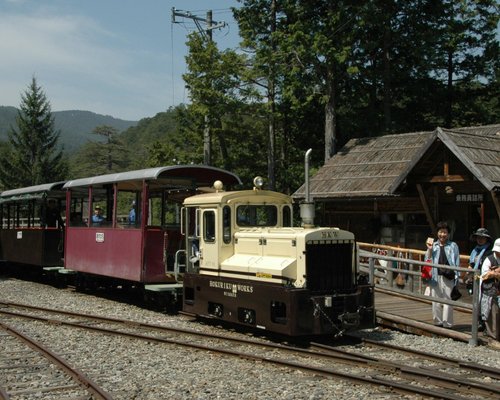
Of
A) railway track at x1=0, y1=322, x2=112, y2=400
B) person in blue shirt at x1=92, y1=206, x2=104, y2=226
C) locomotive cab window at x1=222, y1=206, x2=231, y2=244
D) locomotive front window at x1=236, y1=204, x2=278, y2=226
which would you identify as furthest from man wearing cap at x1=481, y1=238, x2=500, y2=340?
person in blue shirt at x1=92, y1=206, x2=104, y2=226

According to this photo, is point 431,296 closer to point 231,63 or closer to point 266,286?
point 266,286

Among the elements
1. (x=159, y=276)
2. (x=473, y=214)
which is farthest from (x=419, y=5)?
(x=159, y=276)

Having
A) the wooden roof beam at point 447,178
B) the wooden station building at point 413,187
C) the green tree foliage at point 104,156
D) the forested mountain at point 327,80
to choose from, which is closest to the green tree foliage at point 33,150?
the forested mountain at point 327,80

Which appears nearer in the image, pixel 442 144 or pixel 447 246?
pixel 447 246

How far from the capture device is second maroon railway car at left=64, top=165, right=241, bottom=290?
1280cm

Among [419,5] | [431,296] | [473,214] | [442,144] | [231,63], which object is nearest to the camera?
[431,296]

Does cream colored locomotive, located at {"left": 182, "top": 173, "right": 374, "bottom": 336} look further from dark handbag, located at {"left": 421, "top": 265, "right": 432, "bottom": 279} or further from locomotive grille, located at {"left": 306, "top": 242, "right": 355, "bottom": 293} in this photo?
dark handbag, located at {"left": 421, "top": 265, "right": 432, "bottom": 279}

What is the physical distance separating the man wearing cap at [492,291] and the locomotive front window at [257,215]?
3.62 meters

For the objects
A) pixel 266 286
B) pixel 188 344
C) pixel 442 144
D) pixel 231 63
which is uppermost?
pixel 231 63

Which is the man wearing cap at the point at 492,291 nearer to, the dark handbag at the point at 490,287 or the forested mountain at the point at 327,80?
the dark handbag at the point at 490,287

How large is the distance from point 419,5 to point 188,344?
78.2 ft

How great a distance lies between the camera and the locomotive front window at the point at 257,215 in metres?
10.8

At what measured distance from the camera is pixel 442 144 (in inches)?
607

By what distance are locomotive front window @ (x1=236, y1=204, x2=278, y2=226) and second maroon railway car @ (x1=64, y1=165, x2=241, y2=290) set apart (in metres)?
2.01
